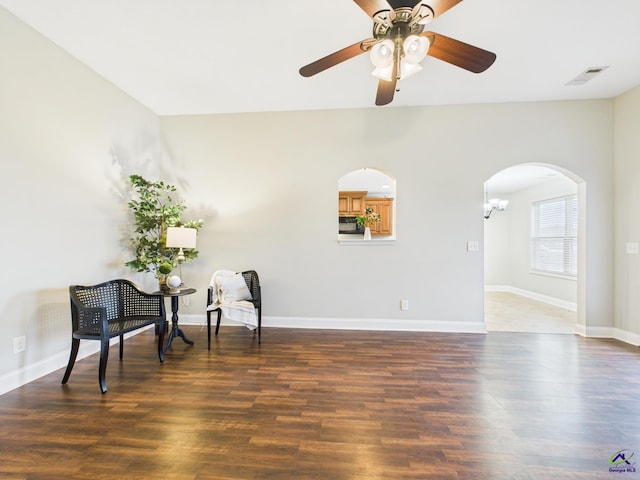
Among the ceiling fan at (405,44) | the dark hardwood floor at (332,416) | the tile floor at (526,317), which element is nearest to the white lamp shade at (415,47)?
the ceiling fan at (405,44)

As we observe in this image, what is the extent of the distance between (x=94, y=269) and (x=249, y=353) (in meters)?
1.86

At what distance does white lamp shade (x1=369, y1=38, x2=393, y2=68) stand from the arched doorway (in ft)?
10.8

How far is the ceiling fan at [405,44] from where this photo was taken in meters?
1.64

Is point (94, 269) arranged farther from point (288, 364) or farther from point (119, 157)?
point (288, 364)

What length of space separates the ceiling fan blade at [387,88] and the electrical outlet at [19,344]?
3535 mm

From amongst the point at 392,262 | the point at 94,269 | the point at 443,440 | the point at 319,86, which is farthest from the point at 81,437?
the point at 319,86

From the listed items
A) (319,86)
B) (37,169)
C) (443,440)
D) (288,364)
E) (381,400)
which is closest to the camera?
(443,440)

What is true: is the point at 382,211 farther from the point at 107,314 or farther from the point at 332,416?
the point at 107,314

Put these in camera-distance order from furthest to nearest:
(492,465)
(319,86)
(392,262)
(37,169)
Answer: (392,262) < (319,86) < (37,169) < (492,465)

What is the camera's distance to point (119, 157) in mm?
3312

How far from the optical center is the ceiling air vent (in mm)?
2908

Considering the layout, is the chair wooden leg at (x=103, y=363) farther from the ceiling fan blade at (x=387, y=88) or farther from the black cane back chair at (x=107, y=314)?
the ceiling fan blade at (x=387, y=88)

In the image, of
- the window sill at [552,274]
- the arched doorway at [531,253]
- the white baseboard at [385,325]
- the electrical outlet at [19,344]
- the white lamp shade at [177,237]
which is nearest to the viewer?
the electrical outlet at [19,344]

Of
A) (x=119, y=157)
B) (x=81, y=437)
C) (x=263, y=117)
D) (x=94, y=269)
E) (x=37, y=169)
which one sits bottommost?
(x=81, y=437)
